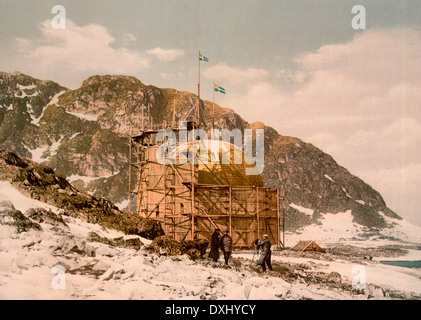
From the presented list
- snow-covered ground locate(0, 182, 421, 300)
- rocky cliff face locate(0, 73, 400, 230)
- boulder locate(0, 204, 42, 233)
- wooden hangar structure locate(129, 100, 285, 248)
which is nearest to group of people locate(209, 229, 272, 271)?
snow-covered ground locate(0, 182, 421, 300)

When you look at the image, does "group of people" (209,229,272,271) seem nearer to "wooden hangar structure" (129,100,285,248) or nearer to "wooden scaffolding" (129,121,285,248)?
"wooden hangar structure" (129,100,285,248)

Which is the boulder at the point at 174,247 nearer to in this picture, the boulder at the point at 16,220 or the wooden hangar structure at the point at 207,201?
the boulder at the point at 16,220

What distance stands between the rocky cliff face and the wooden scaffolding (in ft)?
220

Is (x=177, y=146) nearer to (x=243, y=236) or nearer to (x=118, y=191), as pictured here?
(x=243, y=236)

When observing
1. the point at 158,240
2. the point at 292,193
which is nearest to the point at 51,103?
the point at 292,193

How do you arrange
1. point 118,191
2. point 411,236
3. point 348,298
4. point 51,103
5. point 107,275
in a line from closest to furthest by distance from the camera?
point 107,275
point 348,298
point 411,236
point 118,191
point 51,103

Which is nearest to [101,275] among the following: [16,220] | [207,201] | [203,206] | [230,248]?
[16,220]

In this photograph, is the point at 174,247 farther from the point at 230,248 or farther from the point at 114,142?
the point at 114,142

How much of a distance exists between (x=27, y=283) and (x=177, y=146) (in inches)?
811

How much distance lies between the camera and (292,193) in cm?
11044

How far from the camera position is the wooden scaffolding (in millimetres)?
27500

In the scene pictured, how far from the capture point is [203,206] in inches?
1085

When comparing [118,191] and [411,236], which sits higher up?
[118,191]
